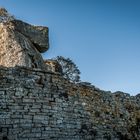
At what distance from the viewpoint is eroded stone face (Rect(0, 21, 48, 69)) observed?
51.4 feet

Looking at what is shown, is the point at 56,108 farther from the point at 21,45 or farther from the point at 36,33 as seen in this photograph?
the point at 36,33

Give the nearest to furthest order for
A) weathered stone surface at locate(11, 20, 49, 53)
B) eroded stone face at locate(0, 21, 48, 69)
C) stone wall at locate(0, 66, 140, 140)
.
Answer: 1. stone wall at locate(0, 66, 140, 140)
2. eroded stone face at locate(0, 21, 48, 69)
3. weathered stone surface at locate(11, 20, 49, 53)

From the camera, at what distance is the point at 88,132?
12211 millimetres

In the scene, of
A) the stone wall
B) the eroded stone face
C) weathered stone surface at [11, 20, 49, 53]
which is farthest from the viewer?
weathered stone surface at [11, 20, 49, 53]

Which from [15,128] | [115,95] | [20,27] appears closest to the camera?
[15,128]

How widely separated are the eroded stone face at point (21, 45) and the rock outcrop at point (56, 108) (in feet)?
0.21

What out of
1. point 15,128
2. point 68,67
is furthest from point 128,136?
point 68,67

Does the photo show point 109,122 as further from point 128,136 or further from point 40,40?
point 40,40

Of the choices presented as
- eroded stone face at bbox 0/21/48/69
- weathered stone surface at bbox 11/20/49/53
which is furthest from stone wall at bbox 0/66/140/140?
weathered stone surface at bbox 11/20/49/53

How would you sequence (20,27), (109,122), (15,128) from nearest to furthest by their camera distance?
(15,128)
(109,122)
(20,27)

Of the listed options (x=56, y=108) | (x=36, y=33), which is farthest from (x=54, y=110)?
(x=36, y=33)

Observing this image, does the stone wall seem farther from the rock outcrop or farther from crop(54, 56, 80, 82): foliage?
crop(54, 56, 80, 82): foliage

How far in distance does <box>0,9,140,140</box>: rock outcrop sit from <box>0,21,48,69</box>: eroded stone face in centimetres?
7

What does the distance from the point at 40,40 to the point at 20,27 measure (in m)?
1.32
